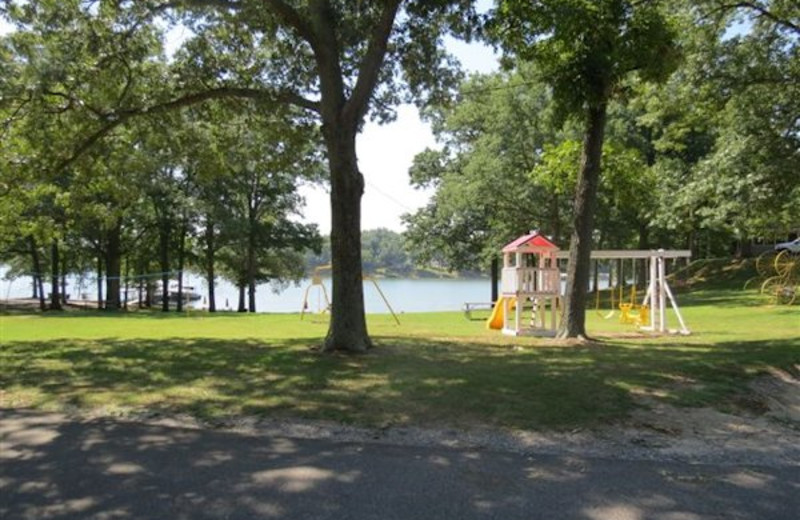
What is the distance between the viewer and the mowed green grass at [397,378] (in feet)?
22.7

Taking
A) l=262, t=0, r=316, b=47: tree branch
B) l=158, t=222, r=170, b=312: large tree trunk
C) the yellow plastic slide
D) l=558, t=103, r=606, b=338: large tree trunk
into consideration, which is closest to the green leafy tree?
l=558, t=103, r=606, b=338: large tree trunk

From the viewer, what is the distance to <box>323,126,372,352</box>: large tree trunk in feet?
35.8

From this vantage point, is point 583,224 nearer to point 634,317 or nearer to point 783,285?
point 634,317

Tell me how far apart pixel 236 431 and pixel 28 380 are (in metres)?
4.04

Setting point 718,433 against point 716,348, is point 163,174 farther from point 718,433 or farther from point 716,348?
point 718,433

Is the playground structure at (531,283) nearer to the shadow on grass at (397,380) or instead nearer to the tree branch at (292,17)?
the shadow on grass at (397,380)

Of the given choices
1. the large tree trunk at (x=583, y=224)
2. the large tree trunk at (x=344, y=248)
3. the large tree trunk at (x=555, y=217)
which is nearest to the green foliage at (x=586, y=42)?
the large tree trunk at (x=583, y=224)

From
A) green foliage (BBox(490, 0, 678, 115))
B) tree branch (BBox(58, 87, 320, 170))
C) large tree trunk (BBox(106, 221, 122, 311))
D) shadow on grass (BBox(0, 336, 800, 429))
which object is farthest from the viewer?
large tree trunk (BBox(106, 221, 122, 311))

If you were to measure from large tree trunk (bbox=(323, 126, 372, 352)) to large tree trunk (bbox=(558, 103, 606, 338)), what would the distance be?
455cm

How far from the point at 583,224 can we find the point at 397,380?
21.4ft

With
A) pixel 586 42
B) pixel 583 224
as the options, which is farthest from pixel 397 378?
pixel 586 42

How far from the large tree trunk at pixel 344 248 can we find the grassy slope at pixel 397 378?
581mm

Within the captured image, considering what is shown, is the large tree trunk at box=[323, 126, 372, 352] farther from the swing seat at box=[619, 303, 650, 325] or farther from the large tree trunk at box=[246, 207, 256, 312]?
the large tree trunk at box=[246, 207, 256, 312]

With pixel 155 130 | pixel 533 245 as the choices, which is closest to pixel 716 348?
pixel 533 245
